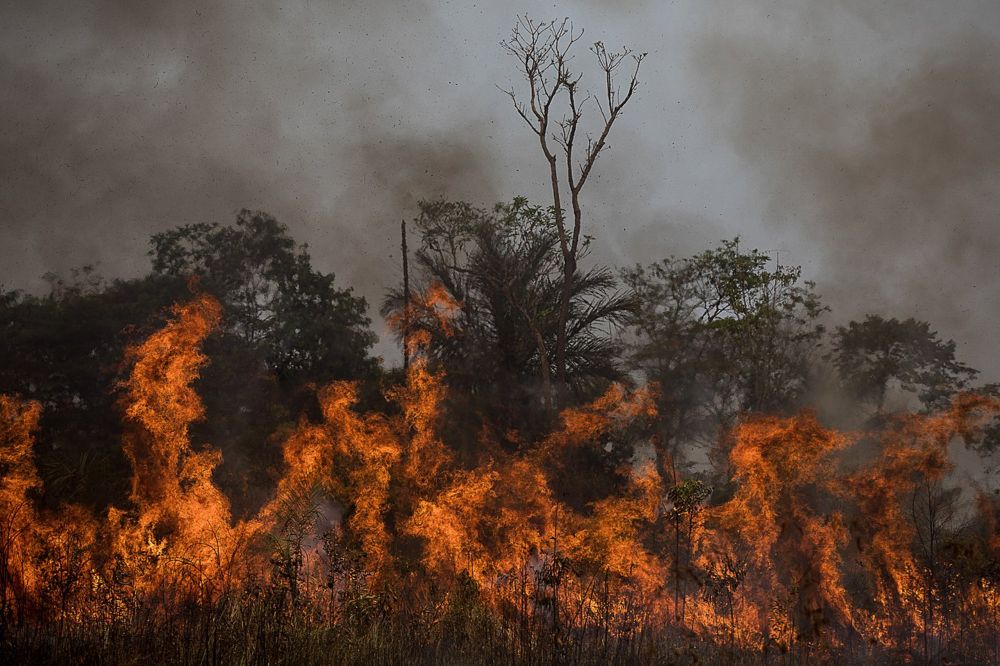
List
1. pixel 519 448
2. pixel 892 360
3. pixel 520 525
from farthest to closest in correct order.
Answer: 1. pixel 892 360
2. pixel 519 448
3. pixel 520 525

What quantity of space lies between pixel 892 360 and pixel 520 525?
72.0ft

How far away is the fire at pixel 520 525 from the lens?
50.5 feet

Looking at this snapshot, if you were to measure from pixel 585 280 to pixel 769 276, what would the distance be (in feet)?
22.8

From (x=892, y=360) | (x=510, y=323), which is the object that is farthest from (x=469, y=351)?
(x=892, y=360)

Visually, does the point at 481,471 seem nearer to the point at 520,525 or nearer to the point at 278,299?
the point at 520,525

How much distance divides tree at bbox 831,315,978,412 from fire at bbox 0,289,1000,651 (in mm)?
14020

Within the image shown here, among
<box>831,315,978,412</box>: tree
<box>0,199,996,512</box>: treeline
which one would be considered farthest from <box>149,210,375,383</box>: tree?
<box>831,315,978,412</box>: tree

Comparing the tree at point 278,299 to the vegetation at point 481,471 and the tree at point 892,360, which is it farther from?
the tree at point 892,360

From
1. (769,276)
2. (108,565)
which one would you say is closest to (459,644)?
(108,565)

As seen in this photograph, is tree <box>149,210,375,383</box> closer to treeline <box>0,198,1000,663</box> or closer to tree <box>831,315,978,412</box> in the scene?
treeline <box>0,198,1000,663</box>

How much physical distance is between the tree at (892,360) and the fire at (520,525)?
14020 millimetres

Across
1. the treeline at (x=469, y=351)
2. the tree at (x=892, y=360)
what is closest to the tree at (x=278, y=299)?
the treeline at (x=469, y=351)

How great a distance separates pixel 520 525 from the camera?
20.5 m

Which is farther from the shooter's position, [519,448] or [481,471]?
[519,448]
